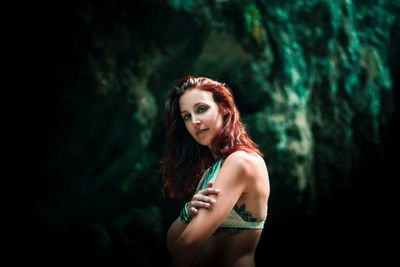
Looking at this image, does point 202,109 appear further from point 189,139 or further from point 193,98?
point 189,139

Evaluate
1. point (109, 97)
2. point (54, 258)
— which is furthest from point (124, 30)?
point (54, 258)

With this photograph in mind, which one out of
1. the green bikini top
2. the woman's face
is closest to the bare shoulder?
the green bikini top

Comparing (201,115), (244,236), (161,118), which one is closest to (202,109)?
(201,115)

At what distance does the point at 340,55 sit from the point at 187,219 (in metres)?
6.97

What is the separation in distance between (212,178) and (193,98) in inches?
18.7

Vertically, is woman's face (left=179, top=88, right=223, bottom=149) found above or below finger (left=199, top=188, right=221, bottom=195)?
above

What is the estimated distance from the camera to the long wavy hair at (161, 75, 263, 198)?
7.77 feet

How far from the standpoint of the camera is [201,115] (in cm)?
234

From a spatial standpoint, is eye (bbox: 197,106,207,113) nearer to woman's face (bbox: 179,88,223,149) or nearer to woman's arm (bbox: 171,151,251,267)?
woman's face (bbox: 179,88,223,149)

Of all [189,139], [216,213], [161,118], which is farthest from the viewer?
[161,118]

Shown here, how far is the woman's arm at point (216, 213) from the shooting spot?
1924 millimetres

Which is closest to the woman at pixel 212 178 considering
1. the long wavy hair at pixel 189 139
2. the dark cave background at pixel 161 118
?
the long wavy hair at pixel 189 139

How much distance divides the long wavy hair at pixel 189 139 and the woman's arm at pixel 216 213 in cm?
26

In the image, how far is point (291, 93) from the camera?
Result: 7.34m
